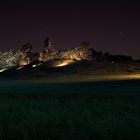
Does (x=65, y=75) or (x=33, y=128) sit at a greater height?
(x=33, y=128)

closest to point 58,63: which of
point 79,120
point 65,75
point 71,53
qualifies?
point 71,53

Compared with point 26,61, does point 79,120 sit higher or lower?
higher

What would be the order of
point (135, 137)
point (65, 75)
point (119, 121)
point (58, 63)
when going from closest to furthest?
1. point (135, 137)
2. point (119, 121)
3. point (65, 75)
4. point (58, 63)

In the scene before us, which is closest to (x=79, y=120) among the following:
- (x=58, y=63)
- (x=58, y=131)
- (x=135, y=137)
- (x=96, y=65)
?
(x=58, y=131)

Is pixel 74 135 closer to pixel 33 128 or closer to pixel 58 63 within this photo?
pixel 33 128

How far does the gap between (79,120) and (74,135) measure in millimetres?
3956

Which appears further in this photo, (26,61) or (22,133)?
(26,61)

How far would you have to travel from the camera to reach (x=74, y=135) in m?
14.0

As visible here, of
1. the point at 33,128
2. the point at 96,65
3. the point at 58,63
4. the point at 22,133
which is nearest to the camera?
the point at 22,133

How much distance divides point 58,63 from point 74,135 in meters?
145

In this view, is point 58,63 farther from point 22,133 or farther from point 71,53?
point 22,133

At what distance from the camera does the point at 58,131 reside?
49.1 feet

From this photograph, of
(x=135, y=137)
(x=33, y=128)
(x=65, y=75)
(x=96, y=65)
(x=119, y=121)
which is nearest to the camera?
(x=135, y=137)

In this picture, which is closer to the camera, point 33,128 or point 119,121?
point 33,128
